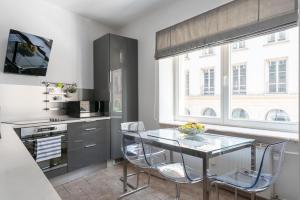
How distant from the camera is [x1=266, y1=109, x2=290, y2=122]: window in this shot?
2.18 metres

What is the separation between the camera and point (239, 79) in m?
2.54

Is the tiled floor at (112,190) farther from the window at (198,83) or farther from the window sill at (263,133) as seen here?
the window at (198,83)

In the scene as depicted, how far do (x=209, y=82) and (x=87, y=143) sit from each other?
2.02 meters

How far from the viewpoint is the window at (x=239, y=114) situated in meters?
2.50

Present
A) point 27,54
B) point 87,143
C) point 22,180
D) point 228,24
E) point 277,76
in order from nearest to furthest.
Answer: point 22,180 → point 277,76 → point 228,24 → point 27,54 → point 87,143

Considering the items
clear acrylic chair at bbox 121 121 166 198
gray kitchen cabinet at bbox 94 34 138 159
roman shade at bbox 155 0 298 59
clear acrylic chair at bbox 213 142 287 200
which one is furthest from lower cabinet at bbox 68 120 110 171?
clear acrylic chair at bbox 213 142 287 200

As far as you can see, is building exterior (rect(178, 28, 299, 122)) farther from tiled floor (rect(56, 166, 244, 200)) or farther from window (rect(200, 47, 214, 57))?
tiled floor (rect(56, 166, 244, 200))

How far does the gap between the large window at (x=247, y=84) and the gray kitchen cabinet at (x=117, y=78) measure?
0.91m

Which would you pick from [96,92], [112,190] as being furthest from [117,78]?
[112,190]

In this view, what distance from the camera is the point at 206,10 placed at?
8.64 ft

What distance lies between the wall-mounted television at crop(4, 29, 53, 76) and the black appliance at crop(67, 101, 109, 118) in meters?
0.67

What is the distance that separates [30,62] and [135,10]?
5.98ft

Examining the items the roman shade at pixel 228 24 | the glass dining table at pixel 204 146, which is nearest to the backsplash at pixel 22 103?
the glass dining table at pixel 204 146

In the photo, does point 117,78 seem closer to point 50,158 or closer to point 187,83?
point 187,83
